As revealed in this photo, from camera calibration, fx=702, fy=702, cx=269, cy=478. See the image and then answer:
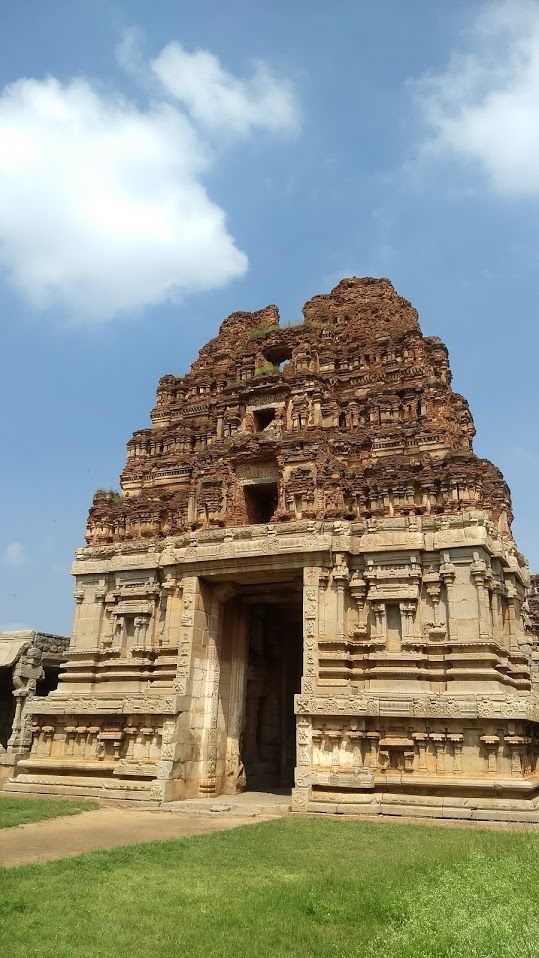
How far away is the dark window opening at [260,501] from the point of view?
2303 cm

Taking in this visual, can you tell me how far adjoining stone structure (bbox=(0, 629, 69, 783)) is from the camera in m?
26.1

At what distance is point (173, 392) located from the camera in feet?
90.6

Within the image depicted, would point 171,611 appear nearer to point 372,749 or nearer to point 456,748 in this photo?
point 372,749

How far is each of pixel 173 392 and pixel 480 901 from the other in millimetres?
22443

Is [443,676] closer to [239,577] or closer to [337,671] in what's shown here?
[337,671]

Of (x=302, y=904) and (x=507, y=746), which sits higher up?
(x=507, y=746)

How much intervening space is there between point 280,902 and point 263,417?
18.3 meters

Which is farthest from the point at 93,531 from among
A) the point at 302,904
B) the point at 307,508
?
the point at 302,904

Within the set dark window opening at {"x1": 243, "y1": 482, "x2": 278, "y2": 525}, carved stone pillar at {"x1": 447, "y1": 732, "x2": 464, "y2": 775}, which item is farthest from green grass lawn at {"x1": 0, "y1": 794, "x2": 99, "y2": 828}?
dark window opening at {"x1": 243, "y1": 482, "x2": 278, "y2": 525}

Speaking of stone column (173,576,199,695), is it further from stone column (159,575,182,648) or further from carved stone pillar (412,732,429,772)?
carved stone pillar (412,732,429,772)

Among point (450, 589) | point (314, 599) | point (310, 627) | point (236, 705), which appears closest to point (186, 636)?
point (236, 705)

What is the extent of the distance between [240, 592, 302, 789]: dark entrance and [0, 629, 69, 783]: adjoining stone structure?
7305 mm

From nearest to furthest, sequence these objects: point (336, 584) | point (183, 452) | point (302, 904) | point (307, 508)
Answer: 1. point (302, 904)
2. point (336, 584)
3. point (307, 508)
4. point (183, 452)

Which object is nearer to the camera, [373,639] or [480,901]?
[480,901]
